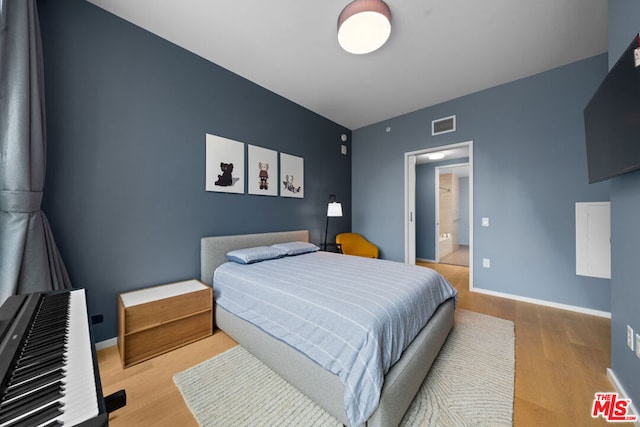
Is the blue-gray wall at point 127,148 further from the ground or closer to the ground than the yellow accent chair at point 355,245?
further from the ground

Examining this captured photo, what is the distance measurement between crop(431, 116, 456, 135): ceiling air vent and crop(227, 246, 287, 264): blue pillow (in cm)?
306

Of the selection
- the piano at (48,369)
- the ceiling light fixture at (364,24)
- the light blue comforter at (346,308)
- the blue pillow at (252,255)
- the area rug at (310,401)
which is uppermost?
the ceiling light fixture at (364,24)

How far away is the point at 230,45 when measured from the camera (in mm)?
2332

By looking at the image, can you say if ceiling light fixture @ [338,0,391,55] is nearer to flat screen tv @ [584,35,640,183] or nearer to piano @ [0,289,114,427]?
flat screen tv @ [584,35,640,183]

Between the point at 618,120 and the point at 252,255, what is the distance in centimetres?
281

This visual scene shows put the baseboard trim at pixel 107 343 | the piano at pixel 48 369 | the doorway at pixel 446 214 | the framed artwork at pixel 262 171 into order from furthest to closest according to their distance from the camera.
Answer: the doorway at pixel 446 214, the framed artwork at pixel 262 171, the baseboard trim at pixel 107 343, the piano at pixel 48 369

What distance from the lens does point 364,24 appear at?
1.78m

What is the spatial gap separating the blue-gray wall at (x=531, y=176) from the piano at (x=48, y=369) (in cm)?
390

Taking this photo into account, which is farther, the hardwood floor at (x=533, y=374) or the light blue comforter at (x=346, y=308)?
the hardwood floor at (x=533, y=374)

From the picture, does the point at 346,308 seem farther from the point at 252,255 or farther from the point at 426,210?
the point at 426,210

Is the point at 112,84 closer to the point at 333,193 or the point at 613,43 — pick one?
the point at 333,193

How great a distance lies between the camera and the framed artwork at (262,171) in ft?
9.56

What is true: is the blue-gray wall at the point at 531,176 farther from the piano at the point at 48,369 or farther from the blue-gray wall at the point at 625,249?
the piano at the point at 48,369

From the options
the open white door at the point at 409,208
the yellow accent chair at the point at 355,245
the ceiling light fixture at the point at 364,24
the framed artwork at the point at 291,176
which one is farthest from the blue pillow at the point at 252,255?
the open white door at the point at 409,208
